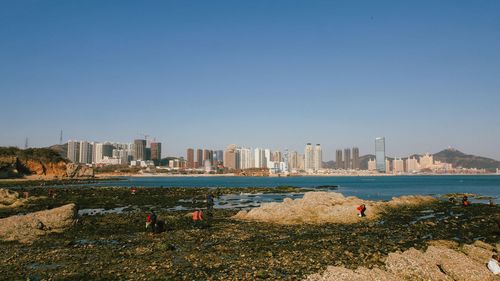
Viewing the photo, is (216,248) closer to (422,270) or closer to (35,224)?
(422,270)

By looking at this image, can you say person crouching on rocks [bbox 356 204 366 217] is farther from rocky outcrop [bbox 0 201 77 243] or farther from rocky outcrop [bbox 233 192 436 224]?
rocky outcrop [bbox 0 201 77 243]

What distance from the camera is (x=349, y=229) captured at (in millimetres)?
33156

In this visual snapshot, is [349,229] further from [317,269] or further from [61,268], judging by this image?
[61,268]

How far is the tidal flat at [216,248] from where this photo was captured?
18.8 metres

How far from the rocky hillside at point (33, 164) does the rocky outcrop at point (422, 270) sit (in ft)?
528

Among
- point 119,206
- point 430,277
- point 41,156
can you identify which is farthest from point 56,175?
point 430,277

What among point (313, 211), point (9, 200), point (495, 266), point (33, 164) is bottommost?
point (313, 211)

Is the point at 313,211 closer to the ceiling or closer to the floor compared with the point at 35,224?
closer to the floor

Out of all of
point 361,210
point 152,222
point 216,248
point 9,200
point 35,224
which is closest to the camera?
point 216,248

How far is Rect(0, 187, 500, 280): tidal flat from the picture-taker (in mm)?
18750

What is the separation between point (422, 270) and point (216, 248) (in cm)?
1263

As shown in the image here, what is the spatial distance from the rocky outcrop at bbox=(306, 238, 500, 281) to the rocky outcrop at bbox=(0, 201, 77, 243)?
77.5ft

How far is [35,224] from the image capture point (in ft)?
102

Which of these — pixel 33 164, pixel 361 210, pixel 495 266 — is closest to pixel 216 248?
pixel 495 266
